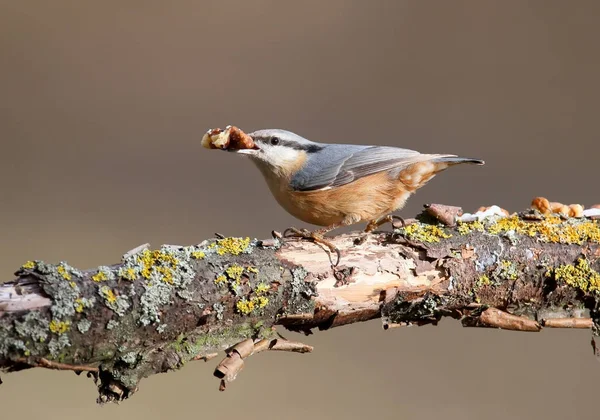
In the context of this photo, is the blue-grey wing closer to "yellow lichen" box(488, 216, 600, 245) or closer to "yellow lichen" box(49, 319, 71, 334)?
"yellow lichen" box(488, 216, 600, 245)

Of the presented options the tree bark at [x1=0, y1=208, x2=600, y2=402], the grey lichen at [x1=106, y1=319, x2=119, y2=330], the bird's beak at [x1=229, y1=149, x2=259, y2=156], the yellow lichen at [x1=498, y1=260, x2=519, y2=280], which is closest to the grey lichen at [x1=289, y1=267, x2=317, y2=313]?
the tree bark at [x1=0, y1=208, x2=600, y2=402]

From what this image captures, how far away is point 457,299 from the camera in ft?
5.01

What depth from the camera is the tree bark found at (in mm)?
1141

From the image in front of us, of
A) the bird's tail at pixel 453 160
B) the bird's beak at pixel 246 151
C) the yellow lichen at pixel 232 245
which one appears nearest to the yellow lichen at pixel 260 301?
the yellow lichen at pixel 232 245

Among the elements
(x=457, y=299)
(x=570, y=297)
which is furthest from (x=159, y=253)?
(x=570, y=297)

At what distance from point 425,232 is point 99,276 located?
0.76m

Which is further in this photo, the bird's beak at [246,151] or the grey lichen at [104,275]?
the bird's beak at [246,151]

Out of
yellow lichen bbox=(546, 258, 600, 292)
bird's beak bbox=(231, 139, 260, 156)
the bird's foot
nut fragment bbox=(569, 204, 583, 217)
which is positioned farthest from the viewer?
bird's beak bbox=(231, 139, 260, 156)

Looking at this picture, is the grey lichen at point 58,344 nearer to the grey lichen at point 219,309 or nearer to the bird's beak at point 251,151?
the grey lichen at point 219,309

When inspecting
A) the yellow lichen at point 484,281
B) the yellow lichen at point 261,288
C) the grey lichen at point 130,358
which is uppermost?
the yellow lichen at point 261,288

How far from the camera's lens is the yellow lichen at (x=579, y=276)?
5.20 feet

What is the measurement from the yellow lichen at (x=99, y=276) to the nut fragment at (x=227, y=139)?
76cm

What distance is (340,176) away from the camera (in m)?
1.96

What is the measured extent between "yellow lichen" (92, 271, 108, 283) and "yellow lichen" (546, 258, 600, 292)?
1008mm
